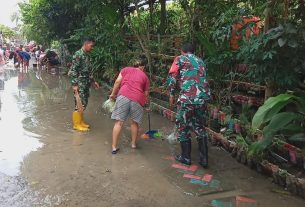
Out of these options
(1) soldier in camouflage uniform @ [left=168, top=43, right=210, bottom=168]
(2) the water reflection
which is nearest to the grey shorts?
(1) soldier in camouflage uniform @ [left=168, top=43, right=210, bottom=168]

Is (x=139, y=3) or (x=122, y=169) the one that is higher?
(x=139, y=3)

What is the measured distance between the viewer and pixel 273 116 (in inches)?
179

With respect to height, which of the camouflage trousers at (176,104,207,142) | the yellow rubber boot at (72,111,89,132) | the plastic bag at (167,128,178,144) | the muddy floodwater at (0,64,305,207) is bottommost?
the muddy floodwater at (0,64,305,207)

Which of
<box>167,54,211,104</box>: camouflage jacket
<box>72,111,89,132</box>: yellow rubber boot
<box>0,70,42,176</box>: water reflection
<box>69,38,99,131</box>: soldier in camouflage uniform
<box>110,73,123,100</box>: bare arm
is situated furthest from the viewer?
<box>72,111,89,132</box>: yellow rubber boot

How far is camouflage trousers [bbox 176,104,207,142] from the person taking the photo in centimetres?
550

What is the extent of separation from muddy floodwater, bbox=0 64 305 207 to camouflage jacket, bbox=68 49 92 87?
3.09ft

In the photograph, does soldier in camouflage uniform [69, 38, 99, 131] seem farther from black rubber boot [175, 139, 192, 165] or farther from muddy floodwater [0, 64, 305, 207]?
black rubber boot [175, 139, 192, 165]

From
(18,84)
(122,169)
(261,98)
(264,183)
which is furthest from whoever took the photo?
(18,84)

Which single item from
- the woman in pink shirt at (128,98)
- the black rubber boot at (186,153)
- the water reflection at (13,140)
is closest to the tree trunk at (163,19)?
the water reflection at (13,140)

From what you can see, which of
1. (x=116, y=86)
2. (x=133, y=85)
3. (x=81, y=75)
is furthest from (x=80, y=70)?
(x=133, y=85)

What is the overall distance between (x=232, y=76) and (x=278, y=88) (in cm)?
125

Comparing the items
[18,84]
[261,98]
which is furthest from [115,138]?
[18,84]

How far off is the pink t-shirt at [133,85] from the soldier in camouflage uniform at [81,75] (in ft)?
4.33

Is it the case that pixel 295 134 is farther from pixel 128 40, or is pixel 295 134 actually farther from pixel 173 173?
pixel 128 40
